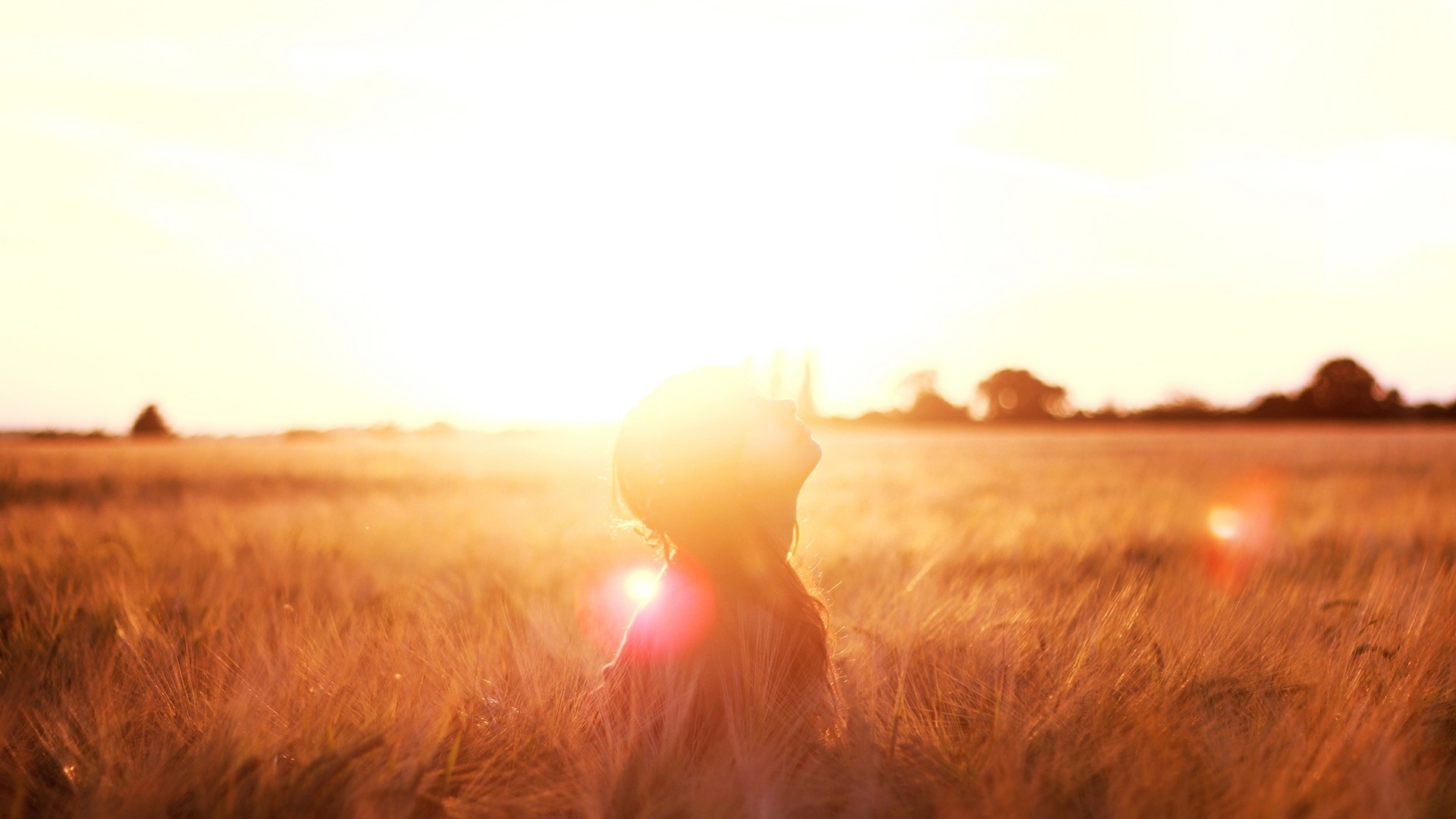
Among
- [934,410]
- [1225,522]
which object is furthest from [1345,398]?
[1225,522]

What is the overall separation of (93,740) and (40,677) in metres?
0.92

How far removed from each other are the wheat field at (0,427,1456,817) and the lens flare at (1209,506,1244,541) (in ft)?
1.32

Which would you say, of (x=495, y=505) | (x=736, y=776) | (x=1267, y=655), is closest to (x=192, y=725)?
(x=736, y=776)

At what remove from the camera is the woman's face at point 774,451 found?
6.86ft

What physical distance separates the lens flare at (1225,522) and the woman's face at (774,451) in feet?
15.3

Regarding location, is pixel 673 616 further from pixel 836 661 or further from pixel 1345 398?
pixel 1345 398

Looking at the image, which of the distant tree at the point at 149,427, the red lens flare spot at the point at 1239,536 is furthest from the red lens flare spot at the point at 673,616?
the distant tree at the point at 149,427

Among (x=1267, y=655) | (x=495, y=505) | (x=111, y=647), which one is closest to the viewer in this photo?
(x=1267, y=655)

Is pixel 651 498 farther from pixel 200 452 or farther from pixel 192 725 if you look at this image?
pixel 200 452

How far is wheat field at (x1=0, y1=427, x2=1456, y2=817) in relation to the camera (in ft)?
5.99

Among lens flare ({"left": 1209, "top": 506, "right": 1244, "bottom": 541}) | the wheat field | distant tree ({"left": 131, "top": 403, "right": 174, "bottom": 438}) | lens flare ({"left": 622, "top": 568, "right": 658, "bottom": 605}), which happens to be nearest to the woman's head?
the wheat field

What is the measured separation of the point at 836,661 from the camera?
8.29 feet

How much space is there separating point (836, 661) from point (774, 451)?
2.49 feet

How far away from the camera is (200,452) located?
1867 centimetres
